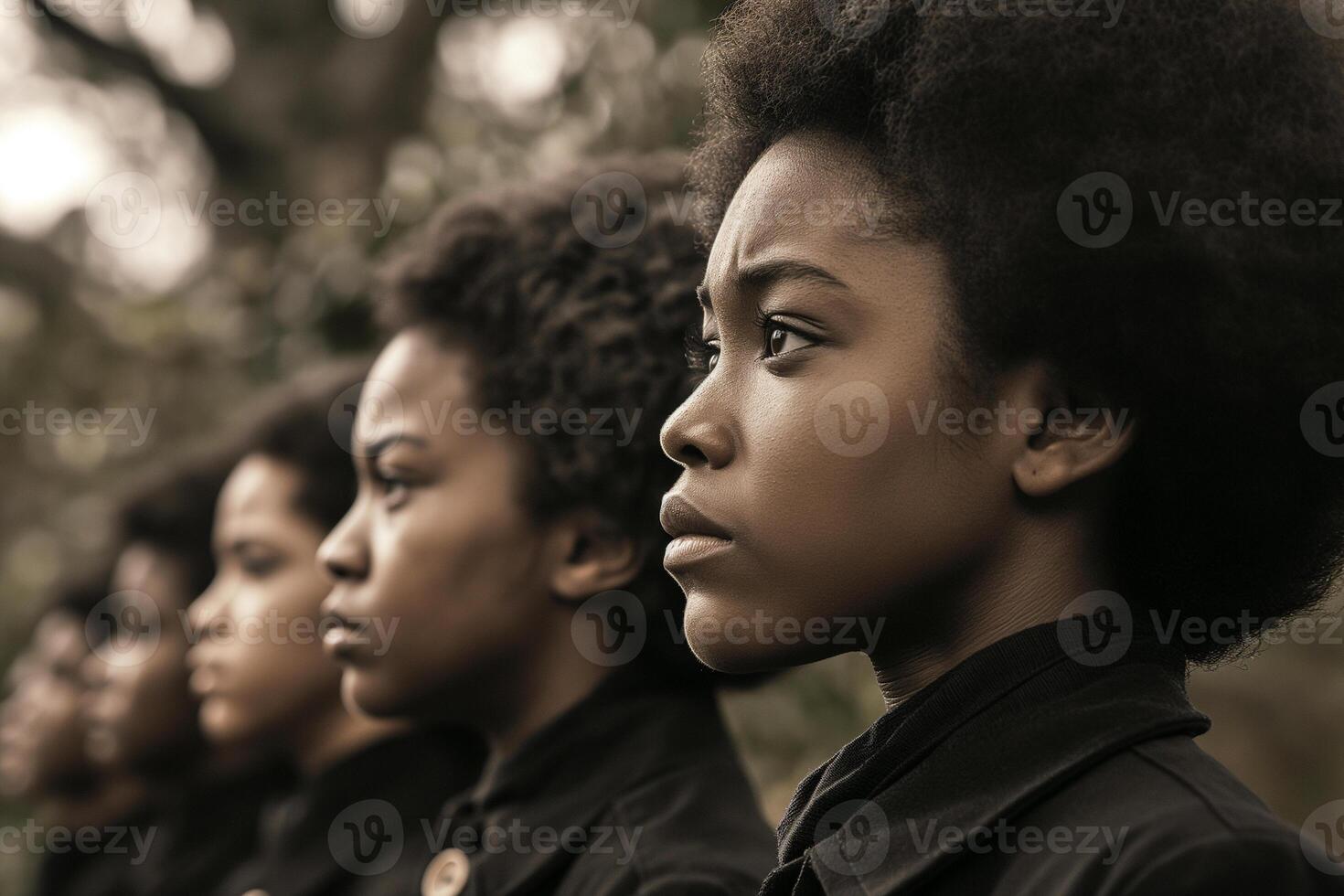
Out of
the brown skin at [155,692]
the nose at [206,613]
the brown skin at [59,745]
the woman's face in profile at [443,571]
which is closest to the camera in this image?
the woman's face in profile at [443,571]

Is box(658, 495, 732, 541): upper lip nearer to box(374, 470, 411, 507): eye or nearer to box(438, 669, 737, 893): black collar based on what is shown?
box(438, 669, 737, 893): black collar

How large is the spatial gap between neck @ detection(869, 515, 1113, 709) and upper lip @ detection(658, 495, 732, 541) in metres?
0.23

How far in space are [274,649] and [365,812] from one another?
48cm

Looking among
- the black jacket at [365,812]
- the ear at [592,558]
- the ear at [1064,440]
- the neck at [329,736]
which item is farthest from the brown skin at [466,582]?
the ear at [1064,440]

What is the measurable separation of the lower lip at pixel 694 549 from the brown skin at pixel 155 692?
303 centimetres

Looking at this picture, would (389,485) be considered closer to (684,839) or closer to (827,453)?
(684,839)

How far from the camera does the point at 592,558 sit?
2.64 meters

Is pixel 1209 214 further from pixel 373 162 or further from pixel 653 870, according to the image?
pixel 373 162

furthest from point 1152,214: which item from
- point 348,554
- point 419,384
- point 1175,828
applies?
point 348,554

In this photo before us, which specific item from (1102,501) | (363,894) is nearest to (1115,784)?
(1102,501)

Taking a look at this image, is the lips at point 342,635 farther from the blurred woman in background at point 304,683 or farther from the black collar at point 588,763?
the blurred woman in background at point 304,683

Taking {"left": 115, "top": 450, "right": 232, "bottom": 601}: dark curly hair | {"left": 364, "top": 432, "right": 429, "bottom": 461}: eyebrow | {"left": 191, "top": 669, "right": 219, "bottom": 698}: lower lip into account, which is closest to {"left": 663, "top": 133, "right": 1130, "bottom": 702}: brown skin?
{"left": 364, "top": 432, "right": 429, "bottom": 461}: eyebrow

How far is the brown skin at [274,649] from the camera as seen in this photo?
3.50 meters

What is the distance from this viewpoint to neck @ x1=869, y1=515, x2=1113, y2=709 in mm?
1698
